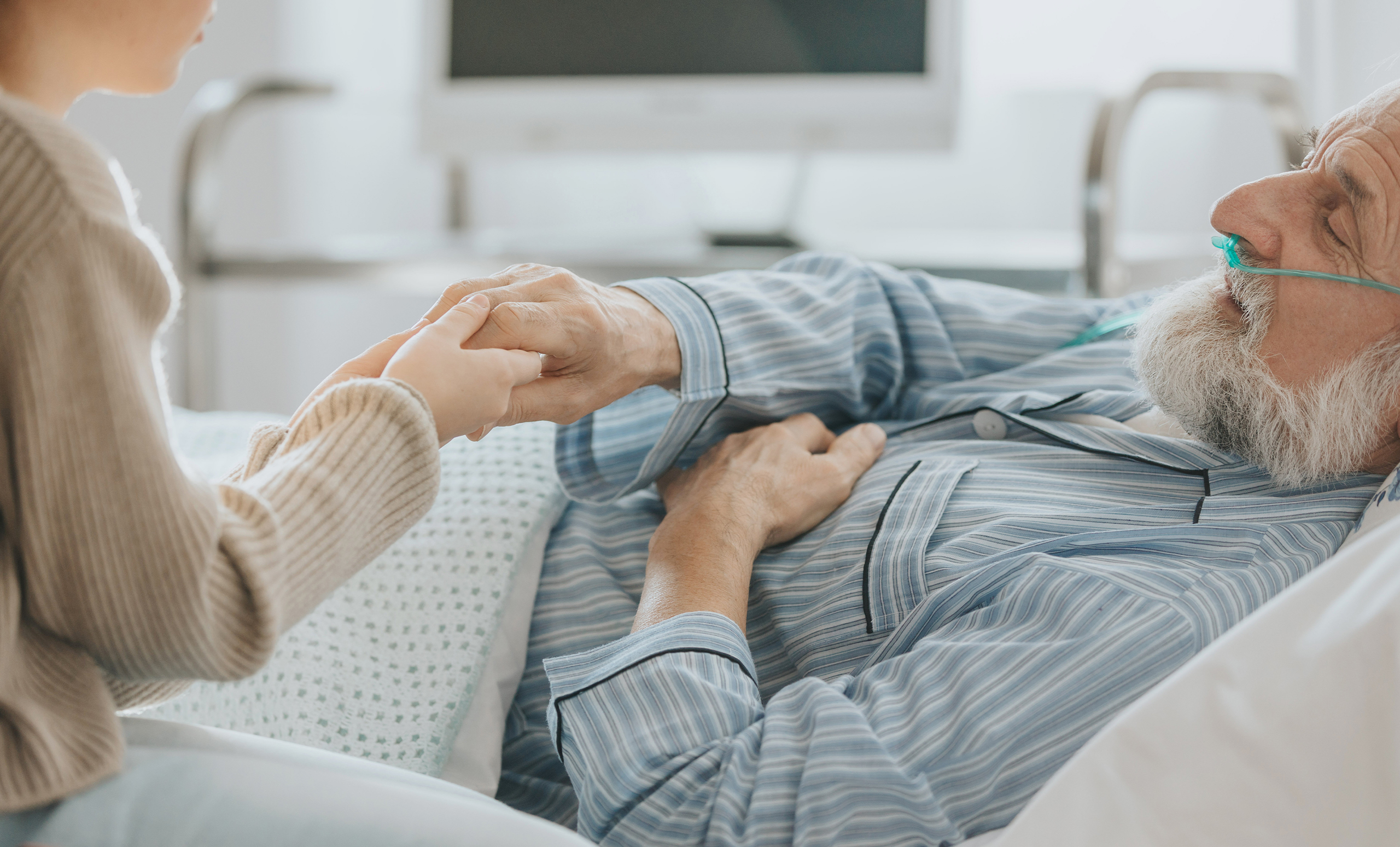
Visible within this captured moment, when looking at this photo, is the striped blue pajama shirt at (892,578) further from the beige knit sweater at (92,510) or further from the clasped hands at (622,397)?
the beige knit sweater at (92,510)

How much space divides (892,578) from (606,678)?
0.78 feet

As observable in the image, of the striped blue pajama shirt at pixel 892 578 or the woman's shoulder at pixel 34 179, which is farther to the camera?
the striped blue pajama shirt at pixel 892 578

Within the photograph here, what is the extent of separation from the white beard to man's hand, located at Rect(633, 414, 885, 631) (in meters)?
0.26

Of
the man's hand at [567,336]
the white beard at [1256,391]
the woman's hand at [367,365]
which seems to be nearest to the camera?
the woman's hand at [367,365]

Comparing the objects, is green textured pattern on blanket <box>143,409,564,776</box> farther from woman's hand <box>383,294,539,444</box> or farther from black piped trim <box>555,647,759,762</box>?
woman's hand <box>383,294,539,444</box>

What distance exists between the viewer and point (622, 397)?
0.87 m

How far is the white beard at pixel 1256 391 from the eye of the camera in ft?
2.76

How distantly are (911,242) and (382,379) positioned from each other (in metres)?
1.45

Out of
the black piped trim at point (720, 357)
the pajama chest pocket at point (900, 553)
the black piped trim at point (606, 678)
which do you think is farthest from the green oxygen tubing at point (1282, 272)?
the black piped trim at point (606, 678)

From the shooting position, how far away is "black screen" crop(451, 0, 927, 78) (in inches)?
69.2

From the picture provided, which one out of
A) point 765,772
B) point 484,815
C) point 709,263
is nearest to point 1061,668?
point 765,772

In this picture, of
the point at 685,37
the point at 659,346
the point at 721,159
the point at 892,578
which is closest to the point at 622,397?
the point at 659,346

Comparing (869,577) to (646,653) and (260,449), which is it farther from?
(260,449)

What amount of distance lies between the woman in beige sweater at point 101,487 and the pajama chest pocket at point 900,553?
15.9 inches
